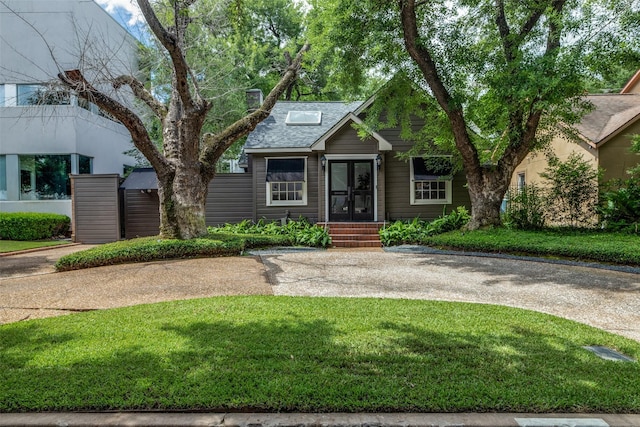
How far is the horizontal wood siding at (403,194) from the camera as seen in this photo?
13383 mm

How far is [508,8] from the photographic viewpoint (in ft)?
35.0

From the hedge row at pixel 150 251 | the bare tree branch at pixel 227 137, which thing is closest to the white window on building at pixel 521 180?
the bare tree branch at pixel 227 137

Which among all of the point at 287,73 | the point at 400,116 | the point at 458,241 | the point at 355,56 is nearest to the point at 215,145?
the point at 287,73

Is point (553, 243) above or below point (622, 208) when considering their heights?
below

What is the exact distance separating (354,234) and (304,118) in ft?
18.6

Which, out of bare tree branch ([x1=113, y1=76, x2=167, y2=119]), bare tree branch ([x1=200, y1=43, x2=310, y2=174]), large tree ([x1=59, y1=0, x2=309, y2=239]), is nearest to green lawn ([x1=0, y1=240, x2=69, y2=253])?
large tree ([x1=59, y1=0, x2=309, y2=239])

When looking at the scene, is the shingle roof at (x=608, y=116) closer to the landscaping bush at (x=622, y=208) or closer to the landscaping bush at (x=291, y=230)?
the landscaping bush at (x=622, y=208)

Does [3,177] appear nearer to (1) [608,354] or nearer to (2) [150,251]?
(2) [150,251]

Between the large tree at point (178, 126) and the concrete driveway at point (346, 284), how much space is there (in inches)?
75.0

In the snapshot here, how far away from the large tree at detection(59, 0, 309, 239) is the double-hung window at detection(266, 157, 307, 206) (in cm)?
249

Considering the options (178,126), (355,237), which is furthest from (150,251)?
(355,237)

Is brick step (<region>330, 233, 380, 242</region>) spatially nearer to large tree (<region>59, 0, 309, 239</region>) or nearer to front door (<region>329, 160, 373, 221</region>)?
front door (<region>329, 160, 373, 221</region>)

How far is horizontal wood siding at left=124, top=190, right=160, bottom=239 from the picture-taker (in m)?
13.7

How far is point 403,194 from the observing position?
43.9 ft
